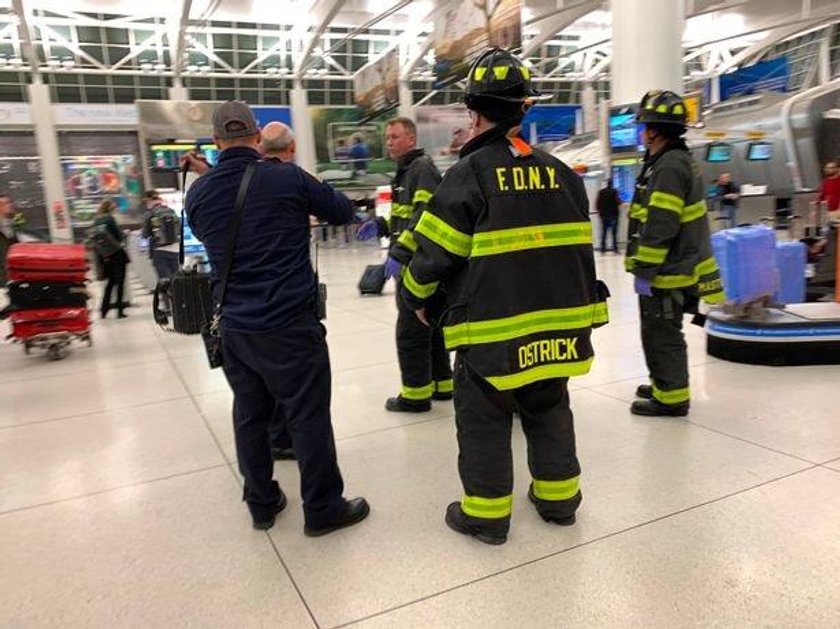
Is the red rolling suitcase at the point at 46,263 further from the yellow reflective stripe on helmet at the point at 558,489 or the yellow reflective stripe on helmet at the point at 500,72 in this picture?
the yellow reflective stripe on helmet at the point at 558,489

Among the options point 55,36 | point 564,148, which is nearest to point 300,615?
point 564,148

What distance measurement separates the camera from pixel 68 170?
23516 mm

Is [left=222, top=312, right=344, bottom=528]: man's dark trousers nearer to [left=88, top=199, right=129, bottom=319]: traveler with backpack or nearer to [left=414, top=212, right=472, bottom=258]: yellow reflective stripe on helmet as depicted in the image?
[left=414, top=212, right=472, bottom=258]: yellow reflective stripe on helmet

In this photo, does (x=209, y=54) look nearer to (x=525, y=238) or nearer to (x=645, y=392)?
(x=645, y=392)

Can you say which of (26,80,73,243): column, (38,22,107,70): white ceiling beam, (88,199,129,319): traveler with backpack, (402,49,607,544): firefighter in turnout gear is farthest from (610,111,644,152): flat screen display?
(38,22,107,70): white ceiling beam

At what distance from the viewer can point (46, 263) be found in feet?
20.8

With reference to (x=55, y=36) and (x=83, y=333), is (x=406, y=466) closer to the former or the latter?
(x=83, y=333)

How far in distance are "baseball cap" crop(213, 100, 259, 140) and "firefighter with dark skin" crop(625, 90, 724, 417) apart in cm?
218

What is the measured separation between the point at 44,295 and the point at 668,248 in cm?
586

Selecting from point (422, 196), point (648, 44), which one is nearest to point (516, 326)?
point (422, 196)

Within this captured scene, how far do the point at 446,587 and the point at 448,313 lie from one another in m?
0.99

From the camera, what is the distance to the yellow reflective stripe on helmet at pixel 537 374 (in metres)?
2.36

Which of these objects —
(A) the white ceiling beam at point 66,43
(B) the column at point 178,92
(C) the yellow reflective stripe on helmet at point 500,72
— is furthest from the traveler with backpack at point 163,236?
(A) the white ceiling beam at point 66,43

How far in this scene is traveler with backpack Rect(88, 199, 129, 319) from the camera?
9.02m
